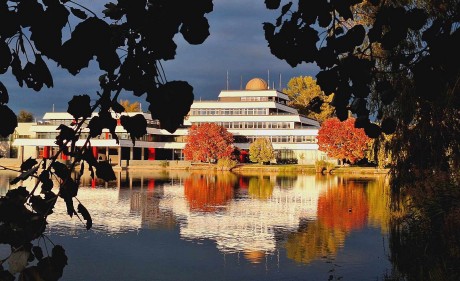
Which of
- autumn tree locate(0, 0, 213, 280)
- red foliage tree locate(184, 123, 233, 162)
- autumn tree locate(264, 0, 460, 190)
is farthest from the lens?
red foliage tree locate(184, 123, 233, 162)

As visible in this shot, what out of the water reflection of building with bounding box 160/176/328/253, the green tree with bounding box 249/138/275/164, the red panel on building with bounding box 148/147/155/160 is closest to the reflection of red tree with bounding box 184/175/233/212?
the water reflection of building with bounding box 160/176/328/253

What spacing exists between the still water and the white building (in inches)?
2159

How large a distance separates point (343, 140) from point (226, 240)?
55319mm

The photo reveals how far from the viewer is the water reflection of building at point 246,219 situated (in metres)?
17.8

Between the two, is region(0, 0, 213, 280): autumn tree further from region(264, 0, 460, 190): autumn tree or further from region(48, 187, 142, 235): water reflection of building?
region(48, 187, 142, 235): water reflection of building

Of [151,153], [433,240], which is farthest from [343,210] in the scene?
[151,153]

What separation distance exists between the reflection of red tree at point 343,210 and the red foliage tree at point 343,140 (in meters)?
35.4

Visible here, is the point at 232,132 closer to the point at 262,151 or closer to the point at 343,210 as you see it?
the point at 262,151

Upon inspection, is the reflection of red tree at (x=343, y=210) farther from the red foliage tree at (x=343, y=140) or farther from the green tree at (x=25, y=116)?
the green tree at (x=25, y=116)

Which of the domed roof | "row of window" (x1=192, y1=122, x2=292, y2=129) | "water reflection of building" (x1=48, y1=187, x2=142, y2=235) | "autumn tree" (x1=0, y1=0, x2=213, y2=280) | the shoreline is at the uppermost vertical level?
the domed roof

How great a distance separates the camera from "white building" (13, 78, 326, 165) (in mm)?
84062

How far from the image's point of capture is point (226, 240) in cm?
1794

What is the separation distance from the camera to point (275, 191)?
37031 mm

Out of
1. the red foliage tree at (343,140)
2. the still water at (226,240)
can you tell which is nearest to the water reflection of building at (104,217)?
the still water at (226,240)
